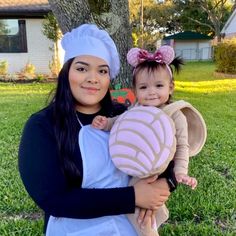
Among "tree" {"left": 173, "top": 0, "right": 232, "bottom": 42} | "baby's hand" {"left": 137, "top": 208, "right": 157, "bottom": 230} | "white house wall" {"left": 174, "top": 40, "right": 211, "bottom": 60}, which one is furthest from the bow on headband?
"white house wall" {"left": 174, "top": 40, "right": 211, "bottom": 60}

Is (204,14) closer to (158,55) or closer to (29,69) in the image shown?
(29,69)

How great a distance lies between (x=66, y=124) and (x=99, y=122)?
155 millimetres

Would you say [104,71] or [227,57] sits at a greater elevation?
[104,71]

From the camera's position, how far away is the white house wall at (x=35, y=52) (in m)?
14.7

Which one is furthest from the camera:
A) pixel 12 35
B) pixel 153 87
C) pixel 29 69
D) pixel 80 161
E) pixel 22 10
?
pixel 12 35

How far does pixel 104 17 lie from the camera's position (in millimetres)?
4910

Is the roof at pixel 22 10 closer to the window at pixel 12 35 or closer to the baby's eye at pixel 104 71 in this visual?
the window at pixel 12 35

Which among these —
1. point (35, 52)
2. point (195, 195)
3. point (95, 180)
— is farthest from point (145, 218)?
point (35, 52)

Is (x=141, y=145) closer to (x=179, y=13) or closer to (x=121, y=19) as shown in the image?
(x=121, y=19)

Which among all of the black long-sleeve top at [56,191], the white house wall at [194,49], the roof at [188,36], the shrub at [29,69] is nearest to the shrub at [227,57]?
the shrub at [29,69]

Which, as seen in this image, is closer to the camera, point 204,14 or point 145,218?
point 145,218

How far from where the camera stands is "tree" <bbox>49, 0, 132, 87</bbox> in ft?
15.8

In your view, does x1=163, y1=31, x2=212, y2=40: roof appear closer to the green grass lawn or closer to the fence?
the fence

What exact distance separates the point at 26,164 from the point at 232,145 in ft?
14.3
